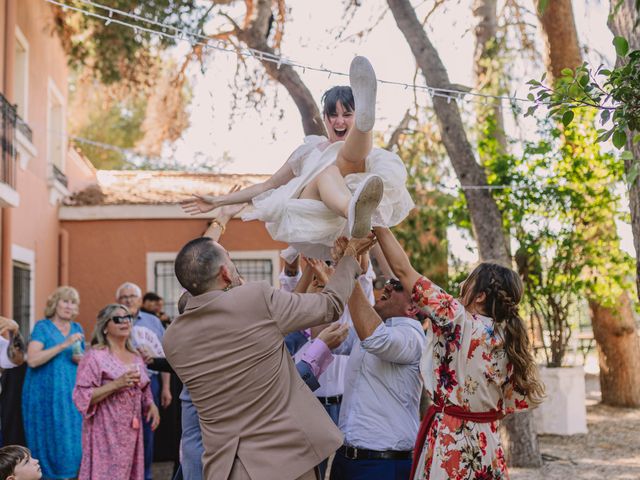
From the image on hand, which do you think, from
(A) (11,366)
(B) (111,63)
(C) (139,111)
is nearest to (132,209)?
(B) (111,63)

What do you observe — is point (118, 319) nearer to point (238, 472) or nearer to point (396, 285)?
point (396, 285)

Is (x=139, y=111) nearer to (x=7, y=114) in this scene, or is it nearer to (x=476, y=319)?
(x=7, y=114)

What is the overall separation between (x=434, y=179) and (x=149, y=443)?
643cm

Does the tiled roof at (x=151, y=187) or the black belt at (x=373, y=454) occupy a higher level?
the tiled roof at (x=151, y=187)

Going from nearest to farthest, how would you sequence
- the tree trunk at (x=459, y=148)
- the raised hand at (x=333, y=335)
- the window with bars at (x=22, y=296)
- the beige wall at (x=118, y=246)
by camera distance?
the raised hand at (x=333, y=335)
the tree trunk at (x=459, y=148)
the window with bars at (x=22, y=296)
the beige wall at (x=118, y=246)

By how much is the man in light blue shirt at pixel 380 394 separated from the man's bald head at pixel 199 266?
2.19 ft

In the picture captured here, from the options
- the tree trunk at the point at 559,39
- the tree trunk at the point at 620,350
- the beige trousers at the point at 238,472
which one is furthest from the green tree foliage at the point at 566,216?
the beige trousers at the point at 238,472

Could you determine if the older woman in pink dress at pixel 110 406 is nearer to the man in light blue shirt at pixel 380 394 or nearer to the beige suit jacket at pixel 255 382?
the man in light blue shirt at pixel 380 394

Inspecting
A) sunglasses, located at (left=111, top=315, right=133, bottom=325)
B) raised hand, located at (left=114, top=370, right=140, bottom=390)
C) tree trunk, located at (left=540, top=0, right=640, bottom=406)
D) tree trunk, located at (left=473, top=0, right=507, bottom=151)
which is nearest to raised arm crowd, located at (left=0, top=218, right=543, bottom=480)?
raised hand, located at (left=114, top=370, right=140, bottom=390)

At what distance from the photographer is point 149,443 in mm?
5617

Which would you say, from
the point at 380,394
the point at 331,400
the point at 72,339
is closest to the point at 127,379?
the point at 72,339

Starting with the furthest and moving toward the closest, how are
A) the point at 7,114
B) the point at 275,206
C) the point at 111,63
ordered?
the point at 111,63, the point at 7,114, the point at 275,206

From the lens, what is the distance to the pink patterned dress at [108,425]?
5.14 m

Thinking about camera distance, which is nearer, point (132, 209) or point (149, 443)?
point (149, 443)
